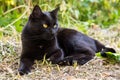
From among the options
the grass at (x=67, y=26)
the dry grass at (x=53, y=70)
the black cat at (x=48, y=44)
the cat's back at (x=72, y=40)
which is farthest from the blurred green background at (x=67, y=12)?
the black cat at (x=48, y=44)

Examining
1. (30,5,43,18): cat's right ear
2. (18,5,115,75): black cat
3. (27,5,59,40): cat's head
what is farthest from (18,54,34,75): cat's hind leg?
(30,5,43,18): cat's right ear

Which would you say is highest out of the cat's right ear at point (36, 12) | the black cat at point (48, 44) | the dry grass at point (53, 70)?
the cat's right ear at point (36, 12)

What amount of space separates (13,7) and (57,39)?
151 centimetres

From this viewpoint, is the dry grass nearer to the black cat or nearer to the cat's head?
the black cat

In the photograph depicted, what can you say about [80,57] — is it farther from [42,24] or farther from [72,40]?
[42,24]

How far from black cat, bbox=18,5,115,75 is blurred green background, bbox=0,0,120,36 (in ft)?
2.70

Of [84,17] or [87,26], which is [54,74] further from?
[84,17]

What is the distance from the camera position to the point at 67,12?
511 cm

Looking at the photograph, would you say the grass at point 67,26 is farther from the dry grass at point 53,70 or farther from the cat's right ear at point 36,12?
the cat's right ear at point 36,12

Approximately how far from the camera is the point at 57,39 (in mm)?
3631

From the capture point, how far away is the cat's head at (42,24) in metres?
3.18

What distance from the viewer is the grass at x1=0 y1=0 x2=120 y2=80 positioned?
3084 millimetres

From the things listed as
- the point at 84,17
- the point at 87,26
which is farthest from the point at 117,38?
the point at 84,17

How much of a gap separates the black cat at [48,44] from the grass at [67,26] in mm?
82
